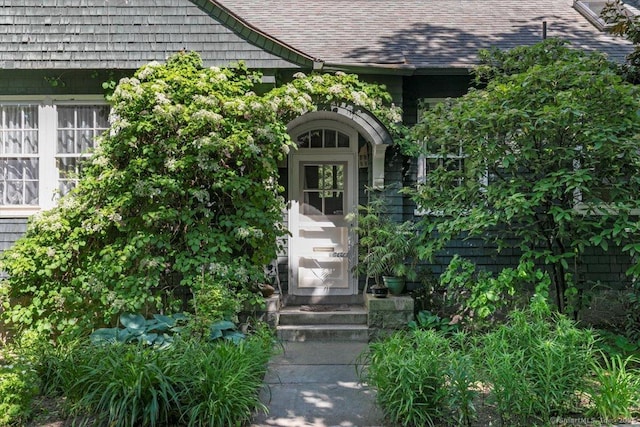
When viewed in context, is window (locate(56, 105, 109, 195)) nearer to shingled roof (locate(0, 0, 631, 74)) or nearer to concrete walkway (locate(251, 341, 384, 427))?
shingled roof (locate(0, 0, 631, 74))

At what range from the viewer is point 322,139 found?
758cm

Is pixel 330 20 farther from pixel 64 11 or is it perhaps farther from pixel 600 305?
pixel 600 305

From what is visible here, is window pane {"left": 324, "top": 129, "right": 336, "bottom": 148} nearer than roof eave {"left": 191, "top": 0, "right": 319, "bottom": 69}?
No

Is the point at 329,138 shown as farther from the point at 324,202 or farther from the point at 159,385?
the point at 159,385

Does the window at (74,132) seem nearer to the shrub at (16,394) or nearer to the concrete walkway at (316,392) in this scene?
the shrub at (16,394)

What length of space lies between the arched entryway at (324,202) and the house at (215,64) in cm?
2

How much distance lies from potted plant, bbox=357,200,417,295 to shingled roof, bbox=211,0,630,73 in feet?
7.53

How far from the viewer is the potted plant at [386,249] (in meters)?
6.41

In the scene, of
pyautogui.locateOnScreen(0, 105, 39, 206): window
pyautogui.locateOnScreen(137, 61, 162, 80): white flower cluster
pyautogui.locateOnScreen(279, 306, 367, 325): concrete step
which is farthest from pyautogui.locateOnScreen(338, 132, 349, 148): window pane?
pyautogui.locateOnScreen(0, 105, 39, 206): window

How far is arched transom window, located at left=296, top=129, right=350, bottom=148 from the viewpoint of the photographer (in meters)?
7.56

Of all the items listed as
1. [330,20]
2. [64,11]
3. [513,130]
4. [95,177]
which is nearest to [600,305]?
[513,130]

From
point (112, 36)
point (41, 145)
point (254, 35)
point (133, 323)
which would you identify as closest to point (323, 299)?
point (133, 323)

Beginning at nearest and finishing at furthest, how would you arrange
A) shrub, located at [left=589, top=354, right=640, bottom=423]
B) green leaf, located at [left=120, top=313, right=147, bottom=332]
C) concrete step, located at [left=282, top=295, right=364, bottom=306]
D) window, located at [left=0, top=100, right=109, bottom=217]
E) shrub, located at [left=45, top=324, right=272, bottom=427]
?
shrub, located at [left=45, top=324, right=272, bottom=427] < shrub, located at [left=589, top=354, right=640, bottom=423] < green leaf, located at [left=120, top=313, right=147, bottom=332] < window, located at [left=0, top=100, right=109, bottom=217] < concrete step, located at [left=282, top=295, right=364, bottom=306]

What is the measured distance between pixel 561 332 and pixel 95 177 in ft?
18.7
